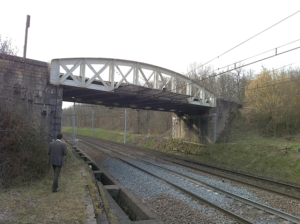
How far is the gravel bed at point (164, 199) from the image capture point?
19.4 ft

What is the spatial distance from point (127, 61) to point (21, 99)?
658cm

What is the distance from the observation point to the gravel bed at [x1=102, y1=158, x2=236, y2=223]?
19.4 feet

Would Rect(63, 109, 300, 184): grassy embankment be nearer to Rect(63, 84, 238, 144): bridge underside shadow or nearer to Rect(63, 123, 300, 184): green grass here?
Rect(63, 123, 300, 184): green grass

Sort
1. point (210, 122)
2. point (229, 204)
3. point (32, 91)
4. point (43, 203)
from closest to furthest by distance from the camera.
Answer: point (43, 203) < point (229, 204) < point (32, 91) < point (210, 122)

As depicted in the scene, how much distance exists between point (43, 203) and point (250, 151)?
14.0 m

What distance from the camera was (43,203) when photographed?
17.7ft

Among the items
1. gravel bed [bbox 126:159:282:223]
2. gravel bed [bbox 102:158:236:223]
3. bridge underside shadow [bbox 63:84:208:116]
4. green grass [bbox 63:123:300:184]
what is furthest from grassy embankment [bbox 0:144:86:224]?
green grass [bbox 63:123:300:184]

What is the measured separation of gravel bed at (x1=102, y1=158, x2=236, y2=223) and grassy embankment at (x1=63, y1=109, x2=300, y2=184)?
684 cm

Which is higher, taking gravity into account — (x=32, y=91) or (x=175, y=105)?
(x=175, y=105)

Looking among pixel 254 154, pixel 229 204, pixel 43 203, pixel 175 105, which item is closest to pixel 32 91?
pixel 43 203

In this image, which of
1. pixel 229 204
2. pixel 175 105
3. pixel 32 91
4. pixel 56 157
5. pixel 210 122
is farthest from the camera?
pixel 210 122

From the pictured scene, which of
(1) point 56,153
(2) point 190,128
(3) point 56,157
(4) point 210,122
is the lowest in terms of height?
(3) point 56,157

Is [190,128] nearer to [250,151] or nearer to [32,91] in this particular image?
[250,151]

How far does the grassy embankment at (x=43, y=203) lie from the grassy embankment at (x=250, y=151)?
10475 mm
